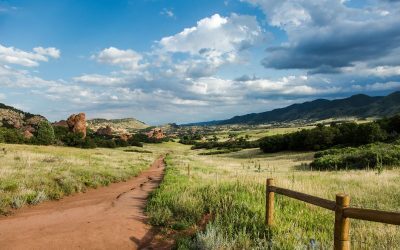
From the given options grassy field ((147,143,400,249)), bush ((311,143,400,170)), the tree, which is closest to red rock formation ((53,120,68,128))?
the tree

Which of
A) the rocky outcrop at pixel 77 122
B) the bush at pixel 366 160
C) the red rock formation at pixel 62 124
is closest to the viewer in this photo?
the bush at pixel 366 160

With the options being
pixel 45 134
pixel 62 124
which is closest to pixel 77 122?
pixel 62 124

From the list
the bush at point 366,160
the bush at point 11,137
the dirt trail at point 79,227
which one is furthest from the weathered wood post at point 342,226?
the bush at point 11,137

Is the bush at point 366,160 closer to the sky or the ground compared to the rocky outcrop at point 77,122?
closer to the ground

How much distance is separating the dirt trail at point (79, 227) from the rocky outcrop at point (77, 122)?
11869 centimetres

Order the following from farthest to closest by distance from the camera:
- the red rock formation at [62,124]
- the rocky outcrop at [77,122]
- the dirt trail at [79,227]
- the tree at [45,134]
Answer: the red rock formation at [62,124] < the rocky outcrop at [77,122] < the tree at [45,134] < the dirt trail at [79,227]

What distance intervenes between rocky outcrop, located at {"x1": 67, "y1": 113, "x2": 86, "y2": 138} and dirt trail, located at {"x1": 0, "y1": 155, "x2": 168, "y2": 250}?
118687 millimetres

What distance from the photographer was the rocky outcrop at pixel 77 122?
131m

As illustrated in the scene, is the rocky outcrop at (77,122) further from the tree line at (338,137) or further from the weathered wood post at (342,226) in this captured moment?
the weathered wood post at (342,226)

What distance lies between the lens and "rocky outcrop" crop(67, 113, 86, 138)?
131 meters

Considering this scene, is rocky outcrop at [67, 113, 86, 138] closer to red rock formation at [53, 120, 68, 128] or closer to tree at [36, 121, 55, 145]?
red rock formation at [53, 120, 68, 128]

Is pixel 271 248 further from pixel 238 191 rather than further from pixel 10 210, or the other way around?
pixel 10 210

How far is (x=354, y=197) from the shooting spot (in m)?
14.0

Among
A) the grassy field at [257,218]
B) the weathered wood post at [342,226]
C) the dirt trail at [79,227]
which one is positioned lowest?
the dirt trail at [79,227]
